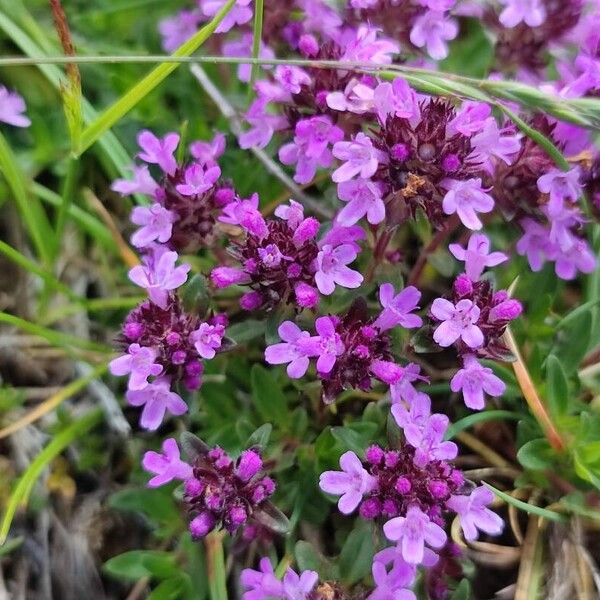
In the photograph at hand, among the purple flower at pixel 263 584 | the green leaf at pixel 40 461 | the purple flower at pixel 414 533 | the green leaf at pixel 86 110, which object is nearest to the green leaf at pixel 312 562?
the purple flower at pixel 263 584

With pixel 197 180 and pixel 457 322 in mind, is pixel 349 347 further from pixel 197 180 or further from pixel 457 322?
pixel 197 180

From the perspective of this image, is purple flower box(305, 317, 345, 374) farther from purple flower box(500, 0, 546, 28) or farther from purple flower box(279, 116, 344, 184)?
purple flower box(500, 0, 546, 28)

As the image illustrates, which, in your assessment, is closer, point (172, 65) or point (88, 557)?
point (172, 65)

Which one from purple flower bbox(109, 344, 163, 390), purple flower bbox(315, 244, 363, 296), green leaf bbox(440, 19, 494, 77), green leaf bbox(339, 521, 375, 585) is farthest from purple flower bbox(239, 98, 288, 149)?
green leaf bbox(339, 521, 375, 585)

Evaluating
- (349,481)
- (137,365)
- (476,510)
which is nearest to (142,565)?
(137,365)

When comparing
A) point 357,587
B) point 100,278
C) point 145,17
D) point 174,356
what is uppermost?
point 145,17

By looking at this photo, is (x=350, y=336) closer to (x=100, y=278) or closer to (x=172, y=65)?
(x=172, y=65)

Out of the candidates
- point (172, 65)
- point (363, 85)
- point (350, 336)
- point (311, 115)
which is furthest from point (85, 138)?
point (350, 336)

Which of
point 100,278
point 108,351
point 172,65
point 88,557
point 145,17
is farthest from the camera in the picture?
point 145,17
